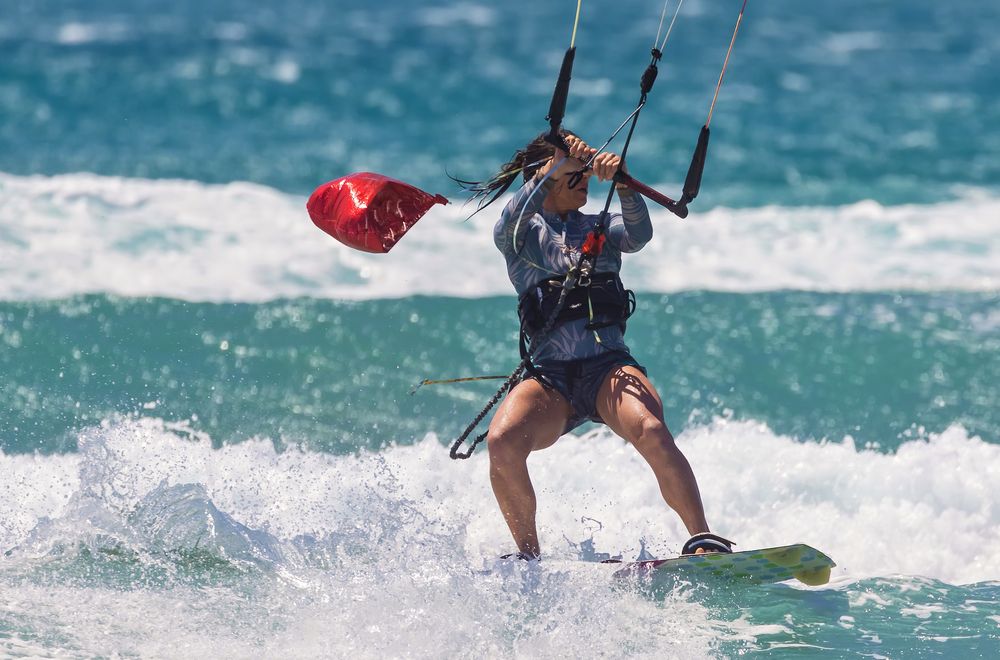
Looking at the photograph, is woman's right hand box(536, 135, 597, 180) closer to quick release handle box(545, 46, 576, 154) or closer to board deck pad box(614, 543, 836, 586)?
quick release handle box(545, 46, 576, 154)

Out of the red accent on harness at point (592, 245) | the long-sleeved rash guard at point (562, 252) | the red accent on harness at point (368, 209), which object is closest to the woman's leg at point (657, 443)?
the long-sleeved rash guard at point (562, 252)

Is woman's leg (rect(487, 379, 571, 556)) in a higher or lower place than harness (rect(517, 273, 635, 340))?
lower

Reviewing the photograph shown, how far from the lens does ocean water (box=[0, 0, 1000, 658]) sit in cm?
459

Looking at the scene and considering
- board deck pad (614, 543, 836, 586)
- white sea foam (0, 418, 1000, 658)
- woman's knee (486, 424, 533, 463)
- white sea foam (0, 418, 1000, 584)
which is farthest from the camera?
white sea foam (0, 418, 1000, 584)

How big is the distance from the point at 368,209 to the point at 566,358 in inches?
37.5

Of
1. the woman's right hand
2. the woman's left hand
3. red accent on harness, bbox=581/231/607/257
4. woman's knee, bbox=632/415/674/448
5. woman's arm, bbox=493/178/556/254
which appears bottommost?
woman's knee, bbox=632/415/674/448

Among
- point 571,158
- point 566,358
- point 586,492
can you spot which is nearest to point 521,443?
point 566,358

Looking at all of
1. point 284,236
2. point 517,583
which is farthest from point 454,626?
point 284,236

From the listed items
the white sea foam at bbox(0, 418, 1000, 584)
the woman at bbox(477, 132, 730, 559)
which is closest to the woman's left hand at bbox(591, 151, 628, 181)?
the woman at bbox(477, 132, 730, 559)

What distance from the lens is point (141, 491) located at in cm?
524

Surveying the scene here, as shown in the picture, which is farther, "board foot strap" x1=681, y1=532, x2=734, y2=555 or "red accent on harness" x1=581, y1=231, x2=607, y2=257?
"red accent on harness" x1=581, y1=231, x2=607, y2=257

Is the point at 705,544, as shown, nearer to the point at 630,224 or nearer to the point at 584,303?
the point at 584,303

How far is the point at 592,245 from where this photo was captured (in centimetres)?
471

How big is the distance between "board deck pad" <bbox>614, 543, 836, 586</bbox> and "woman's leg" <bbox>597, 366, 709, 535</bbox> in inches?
5.0
